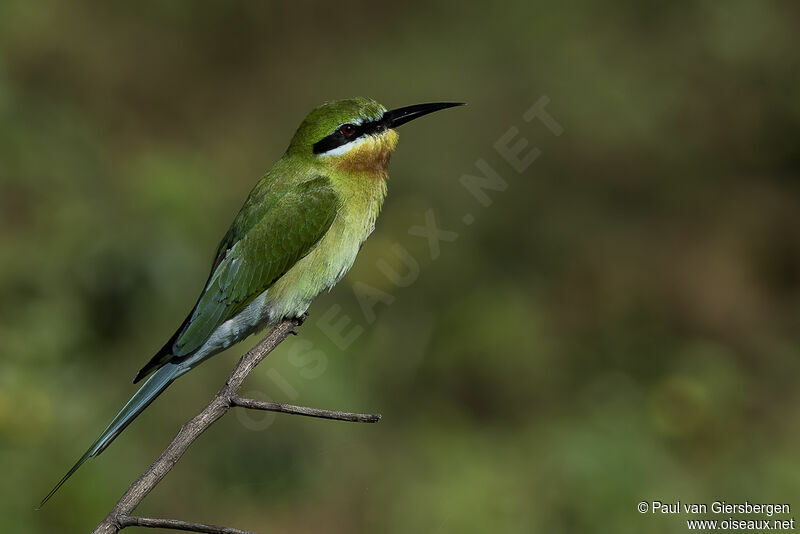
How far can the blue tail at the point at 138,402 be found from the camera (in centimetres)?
176

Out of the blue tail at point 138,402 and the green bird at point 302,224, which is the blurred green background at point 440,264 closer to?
the green bird at point 302,224

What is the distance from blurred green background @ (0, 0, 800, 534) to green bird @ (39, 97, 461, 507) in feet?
2.94

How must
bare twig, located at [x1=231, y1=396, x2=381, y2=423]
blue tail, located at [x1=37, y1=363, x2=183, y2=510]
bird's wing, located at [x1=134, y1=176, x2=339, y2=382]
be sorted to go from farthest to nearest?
bird's wing, located at [x1=134, y1=176, x2=339, y2=382]
blue tail, located at [x1=37, y1=363, x2=183, y2=510]
bare twig, located at [x1=231, y1=396, x2=381, y2=423]

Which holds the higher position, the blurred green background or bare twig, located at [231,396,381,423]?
bare twig, located at [231,396,381,423]

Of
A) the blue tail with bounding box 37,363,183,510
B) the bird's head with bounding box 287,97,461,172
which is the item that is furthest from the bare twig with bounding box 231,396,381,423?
the bird's head with bounding box 287,97,461,172

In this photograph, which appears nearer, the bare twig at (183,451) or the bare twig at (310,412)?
the bare twig at (183,451)

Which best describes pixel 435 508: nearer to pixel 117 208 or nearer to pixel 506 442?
pixel 506 442

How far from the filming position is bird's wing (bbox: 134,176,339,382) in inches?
96.7

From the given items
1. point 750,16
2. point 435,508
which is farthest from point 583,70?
point 435,508
